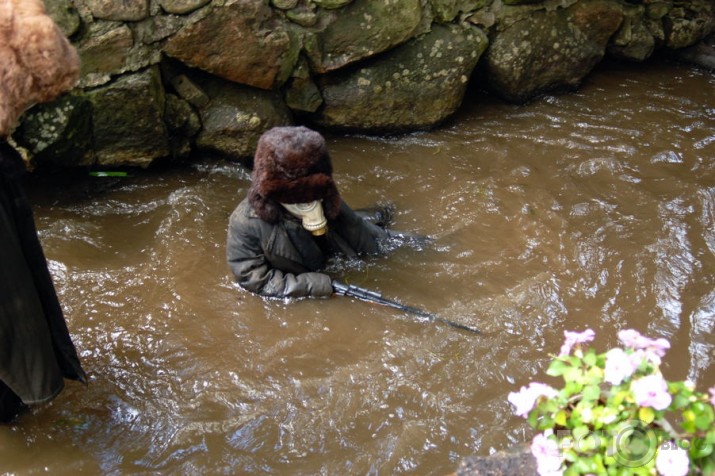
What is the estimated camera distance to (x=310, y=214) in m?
3.35

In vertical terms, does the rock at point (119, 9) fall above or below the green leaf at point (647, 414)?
above

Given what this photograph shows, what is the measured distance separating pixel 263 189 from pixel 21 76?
1.31m

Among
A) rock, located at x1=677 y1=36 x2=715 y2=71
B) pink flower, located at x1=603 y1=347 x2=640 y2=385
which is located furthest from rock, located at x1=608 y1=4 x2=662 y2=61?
pink flower, located at x1=603 y1=347 x2=640 y2=385

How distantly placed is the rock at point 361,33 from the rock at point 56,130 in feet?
5.95

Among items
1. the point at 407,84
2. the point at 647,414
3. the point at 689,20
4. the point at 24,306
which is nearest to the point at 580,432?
the point at 647,414

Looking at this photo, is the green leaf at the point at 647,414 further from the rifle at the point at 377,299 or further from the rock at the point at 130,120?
the rock at the point at 130,120

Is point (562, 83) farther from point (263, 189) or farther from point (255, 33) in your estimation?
point (263, 189)

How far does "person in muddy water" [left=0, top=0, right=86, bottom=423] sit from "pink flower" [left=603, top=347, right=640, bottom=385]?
2.08 meters

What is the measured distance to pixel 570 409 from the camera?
1600mm

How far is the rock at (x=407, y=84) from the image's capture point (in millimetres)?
5133

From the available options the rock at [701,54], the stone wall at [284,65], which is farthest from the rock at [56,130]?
the rock at [701,54]

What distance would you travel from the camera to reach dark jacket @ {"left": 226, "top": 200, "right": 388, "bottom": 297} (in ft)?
11.4

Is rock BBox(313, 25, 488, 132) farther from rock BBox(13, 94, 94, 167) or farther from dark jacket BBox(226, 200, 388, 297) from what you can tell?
rock BBox(13, 94, 94, 167)

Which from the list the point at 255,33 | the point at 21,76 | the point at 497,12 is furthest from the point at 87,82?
the point at 497,12
